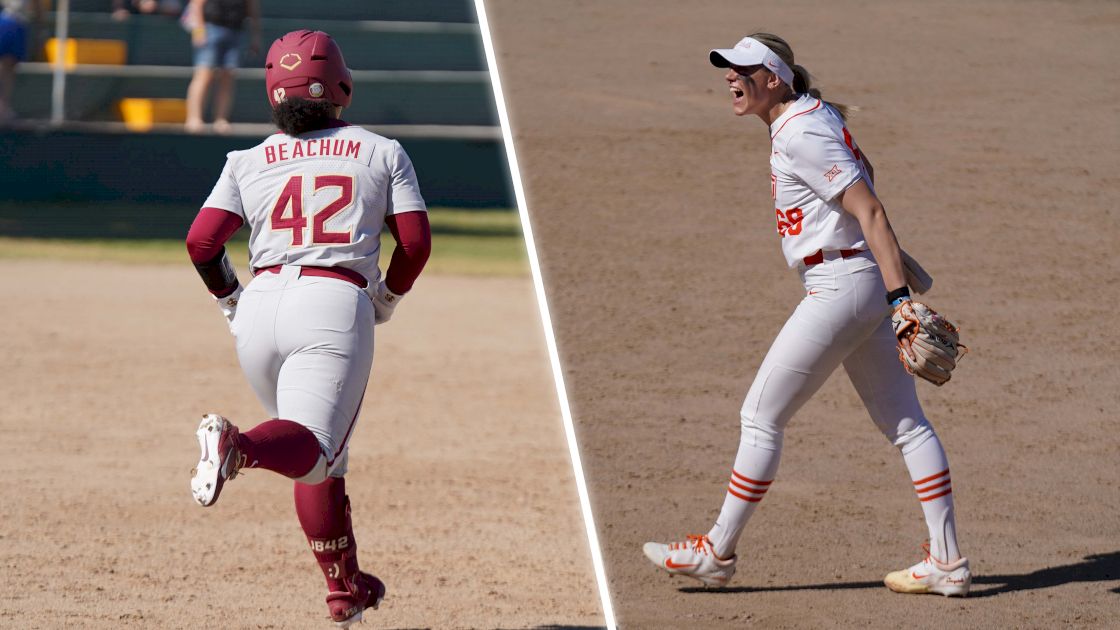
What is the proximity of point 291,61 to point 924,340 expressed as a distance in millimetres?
1770

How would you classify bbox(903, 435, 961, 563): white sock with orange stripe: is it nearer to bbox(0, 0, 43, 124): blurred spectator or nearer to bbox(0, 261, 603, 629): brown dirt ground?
bbox(0, 261, 603, 629): brown dirt ground

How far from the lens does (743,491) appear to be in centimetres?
382

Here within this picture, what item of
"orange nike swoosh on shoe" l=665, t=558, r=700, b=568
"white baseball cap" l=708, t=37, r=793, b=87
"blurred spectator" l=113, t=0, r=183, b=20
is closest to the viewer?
"white baseball cap" l=708, t=37, r=793, b=87

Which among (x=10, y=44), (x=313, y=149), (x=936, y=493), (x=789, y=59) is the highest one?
(x=789, y=59)

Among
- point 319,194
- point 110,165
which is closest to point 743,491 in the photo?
point 319,194

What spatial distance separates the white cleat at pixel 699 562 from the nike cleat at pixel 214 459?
1404mm

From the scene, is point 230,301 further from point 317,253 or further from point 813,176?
point 813,176

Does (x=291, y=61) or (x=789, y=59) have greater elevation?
(x=789, y=59)

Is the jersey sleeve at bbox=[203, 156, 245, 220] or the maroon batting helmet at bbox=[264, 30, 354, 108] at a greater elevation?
the maroon batting helmet at bbox=[264, 30, 354, 108]

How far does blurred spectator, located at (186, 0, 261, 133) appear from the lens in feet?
47.5

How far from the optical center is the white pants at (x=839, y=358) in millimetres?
3678

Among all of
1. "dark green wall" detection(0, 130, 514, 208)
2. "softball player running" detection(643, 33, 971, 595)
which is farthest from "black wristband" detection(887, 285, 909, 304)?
"dark green wall" detection(0, 130, 514, 208)

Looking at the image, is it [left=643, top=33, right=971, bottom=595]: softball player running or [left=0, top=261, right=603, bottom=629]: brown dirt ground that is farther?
[left=0, top=261, right=603, bottom=629]: brown dirt ground

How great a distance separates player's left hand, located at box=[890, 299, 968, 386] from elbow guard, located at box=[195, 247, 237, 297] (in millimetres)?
1765
